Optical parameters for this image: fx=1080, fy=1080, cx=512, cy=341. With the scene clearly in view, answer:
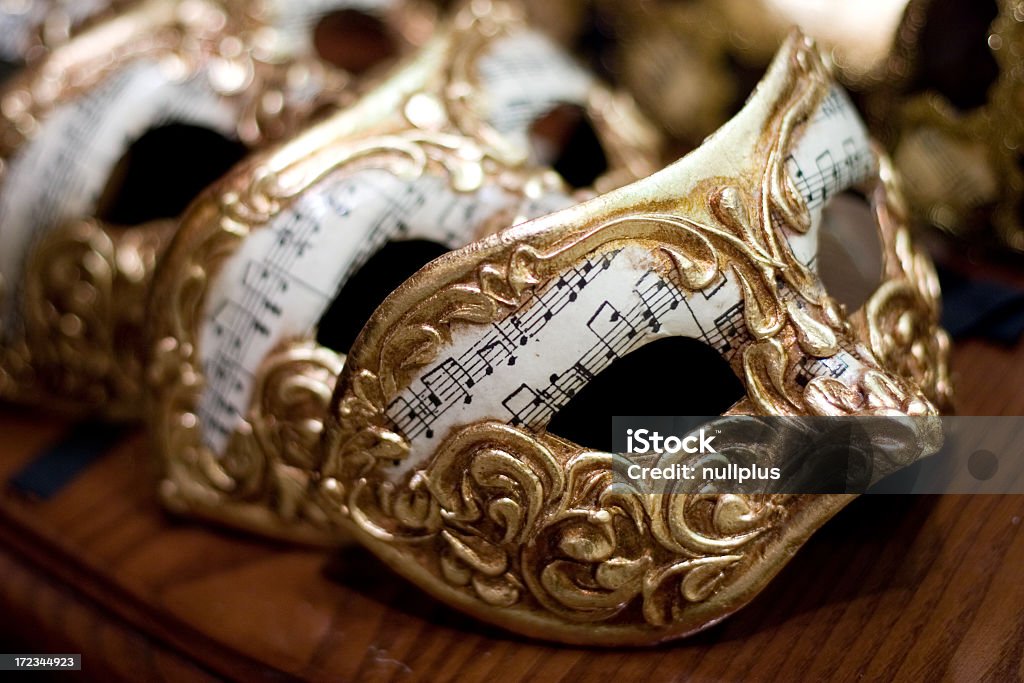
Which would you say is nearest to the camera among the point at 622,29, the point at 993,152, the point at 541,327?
the point at 541,327

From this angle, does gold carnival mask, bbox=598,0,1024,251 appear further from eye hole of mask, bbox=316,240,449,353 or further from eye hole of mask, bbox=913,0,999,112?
eye hole of mask, bbox=316,240,449,353

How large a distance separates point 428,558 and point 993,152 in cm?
69

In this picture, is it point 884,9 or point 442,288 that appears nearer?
point 442,288

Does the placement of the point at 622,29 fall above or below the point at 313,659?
above

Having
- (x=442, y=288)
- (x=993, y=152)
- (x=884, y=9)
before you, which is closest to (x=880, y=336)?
(x=442, y=288)

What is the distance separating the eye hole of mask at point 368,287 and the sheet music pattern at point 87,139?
0.91ft

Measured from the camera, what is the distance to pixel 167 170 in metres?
1.07

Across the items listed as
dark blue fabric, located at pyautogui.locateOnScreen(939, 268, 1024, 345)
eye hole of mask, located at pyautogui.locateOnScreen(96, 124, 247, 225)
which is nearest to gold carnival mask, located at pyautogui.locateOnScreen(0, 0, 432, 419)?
eye hole of mask, located at pyautogui.locateOnScreen(96, 124, 247, 225)

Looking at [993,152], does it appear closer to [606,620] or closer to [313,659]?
[606,620]

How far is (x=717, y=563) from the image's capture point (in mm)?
726

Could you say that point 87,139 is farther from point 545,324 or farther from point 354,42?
point 545,324

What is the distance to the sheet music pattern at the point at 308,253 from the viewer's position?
83 cm

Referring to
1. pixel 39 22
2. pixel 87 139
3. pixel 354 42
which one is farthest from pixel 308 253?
pixel 39 22

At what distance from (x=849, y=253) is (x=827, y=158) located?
9 centimetres
